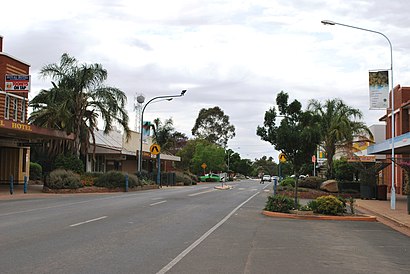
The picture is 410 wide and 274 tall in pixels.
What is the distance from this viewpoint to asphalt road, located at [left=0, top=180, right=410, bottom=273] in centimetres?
857

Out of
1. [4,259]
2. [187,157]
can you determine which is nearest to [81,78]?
[4,259]

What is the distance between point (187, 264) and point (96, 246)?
8.57 ft

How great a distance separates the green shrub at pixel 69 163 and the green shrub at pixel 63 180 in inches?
87.2

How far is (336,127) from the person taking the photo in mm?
37125

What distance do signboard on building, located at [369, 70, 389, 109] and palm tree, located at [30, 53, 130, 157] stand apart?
2103cm

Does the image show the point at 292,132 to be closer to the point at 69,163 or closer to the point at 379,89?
the point at 379,89

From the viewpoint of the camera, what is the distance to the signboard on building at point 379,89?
21594mm

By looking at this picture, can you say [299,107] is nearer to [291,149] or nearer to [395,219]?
[291,149]

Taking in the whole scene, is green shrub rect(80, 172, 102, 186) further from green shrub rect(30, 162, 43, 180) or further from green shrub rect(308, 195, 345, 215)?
green shrub rect(308, 195, 345, 215)

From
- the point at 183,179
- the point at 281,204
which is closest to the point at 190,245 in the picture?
the point at 281,204

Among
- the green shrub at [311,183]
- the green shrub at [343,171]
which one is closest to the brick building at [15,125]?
the green shrub at [311,183]

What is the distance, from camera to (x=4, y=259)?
28.8 feet

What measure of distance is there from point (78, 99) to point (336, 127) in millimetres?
19705

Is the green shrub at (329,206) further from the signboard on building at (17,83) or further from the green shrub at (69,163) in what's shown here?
the signboard on building at (17,83)
